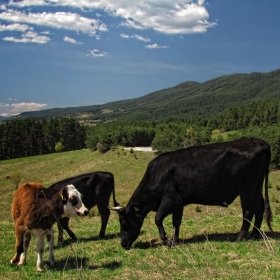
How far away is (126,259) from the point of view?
724 cm

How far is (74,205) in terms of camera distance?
23.4 ft

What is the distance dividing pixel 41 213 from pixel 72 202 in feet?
2.42

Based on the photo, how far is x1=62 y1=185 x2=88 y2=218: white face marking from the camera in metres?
7.07

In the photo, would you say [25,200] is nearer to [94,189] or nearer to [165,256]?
[165,256]

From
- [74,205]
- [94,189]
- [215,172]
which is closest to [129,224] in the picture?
[74,205]

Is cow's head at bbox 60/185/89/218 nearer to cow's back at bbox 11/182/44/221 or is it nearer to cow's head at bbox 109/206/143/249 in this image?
cow's back at bbox 11/182/44/221

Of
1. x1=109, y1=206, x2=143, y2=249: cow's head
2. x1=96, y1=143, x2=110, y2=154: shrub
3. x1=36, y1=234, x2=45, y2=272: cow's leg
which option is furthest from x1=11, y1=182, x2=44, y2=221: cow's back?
x1=96, y1=143, x2=110, y2=154: shrub

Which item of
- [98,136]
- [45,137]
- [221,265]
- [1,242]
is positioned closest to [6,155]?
[45,137]

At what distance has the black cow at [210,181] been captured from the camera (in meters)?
8.34

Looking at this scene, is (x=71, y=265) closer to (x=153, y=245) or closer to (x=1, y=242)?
(x=153, y=245)

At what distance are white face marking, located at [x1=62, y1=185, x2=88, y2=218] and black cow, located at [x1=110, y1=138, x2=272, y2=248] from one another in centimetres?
193

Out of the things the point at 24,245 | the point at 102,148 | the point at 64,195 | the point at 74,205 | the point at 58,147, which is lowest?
the point at 58,147

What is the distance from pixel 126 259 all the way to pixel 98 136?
85865mm

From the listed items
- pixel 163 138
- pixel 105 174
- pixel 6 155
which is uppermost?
pixel 105 174
